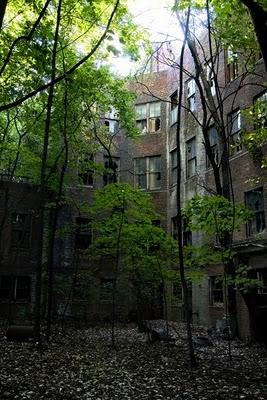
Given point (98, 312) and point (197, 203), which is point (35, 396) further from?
point (98, 312)

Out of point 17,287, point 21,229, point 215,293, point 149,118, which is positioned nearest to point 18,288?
→ point 17,287

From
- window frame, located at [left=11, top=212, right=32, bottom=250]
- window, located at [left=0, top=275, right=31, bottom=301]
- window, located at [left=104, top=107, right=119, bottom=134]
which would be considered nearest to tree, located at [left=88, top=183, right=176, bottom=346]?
window frame, located at [left=11, top=212, right=32, bottom=250]

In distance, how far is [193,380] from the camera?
8.70 metres

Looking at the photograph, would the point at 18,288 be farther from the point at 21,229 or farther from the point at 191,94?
the point at 191,94

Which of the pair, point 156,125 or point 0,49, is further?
point 156,125

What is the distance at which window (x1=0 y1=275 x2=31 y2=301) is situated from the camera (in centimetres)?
2469

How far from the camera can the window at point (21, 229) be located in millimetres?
25250

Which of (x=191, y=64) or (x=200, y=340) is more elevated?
(x=191, y=64)

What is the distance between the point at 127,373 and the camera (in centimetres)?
949

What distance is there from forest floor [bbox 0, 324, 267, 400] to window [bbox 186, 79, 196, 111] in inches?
637

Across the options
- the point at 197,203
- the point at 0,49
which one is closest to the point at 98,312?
the point at 197,203

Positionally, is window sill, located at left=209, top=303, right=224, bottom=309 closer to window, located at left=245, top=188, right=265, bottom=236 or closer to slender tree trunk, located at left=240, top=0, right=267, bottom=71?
window, located at left=245, top=188, right=265, bottom=236

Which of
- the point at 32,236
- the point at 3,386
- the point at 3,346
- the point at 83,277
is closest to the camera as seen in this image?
the point at 3,386

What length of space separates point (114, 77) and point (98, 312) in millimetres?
13713
